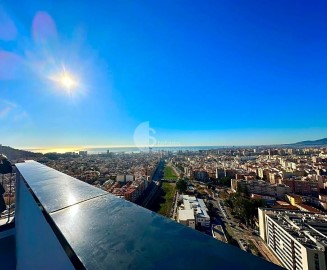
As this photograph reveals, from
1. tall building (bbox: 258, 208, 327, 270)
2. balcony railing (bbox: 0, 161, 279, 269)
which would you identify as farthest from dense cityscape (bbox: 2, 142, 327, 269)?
balcony railing (bbox: 0, 161, 279, 269)

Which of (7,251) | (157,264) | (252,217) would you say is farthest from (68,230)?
(252,217)

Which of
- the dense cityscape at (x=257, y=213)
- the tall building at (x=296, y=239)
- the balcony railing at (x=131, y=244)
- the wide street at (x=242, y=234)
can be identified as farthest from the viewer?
the wide street at (x=242, y=234)

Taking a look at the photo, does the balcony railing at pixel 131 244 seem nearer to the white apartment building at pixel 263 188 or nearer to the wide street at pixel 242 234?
the wide street at pixel 242 234

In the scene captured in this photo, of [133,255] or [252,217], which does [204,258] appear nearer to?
[133,255]

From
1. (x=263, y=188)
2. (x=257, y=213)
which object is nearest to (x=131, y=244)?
(x=257, y=213)

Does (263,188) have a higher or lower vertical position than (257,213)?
higher

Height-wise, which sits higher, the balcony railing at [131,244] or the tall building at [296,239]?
the balcony railing at [131,244]

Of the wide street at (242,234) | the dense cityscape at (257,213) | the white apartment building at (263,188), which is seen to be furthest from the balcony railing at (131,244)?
the white apartment building at (263,188)

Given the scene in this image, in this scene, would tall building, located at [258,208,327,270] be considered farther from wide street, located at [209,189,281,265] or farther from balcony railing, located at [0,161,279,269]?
balcony railing, located at [0,161,279,269]

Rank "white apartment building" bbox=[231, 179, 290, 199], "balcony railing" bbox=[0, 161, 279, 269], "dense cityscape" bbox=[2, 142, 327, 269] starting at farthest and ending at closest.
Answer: "white apartment building" bbox=[231, 179, 290, 199], "dense cityscape" bbox=[2, 142, 327, 269], "balcony railing" bbox=[0, 161, 279, 269]

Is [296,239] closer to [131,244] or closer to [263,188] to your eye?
[131,244]
